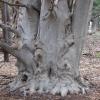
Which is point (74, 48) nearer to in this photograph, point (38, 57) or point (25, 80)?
point (38, 57)

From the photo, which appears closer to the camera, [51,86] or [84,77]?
[51,86]

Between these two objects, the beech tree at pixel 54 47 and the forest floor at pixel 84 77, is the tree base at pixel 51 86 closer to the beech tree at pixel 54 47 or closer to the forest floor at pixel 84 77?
the beech tree at pixel 54 47

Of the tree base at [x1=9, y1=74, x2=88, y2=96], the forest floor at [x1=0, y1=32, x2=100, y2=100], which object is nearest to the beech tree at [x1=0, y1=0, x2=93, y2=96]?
the tree base at [x1=9, y1=74, x2=88, y2=96]

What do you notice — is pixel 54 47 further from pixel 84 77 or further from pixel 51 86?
pixel 84 77

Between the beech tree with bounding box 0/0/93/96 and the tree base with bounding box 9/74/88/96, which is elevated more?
the beech tree with bounding box 0/0/93/96

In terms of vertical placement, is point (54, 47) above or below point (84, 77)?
above

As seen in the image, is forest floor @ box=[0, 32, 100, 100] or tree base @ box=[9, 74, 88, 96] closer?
forest floor @ box=[0, 32, 100, 100]

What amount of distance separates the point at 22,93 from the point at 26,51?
0.86 metres

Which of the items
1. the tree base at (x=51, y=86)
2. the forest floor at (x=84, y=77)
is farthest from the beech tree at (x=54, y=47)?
the forest floor at (x=84, y=77)

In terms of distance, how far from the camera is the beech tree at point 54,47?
6988 millimetres

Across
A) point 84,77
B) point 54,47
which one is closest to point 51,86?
point 54,47

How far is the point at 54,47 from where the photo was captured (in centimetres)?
704

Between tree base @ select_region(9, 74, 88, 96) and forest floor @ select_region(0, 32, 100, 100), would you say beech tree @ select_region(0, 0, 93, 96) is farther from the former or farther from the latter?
forest floor @ select_region(0, 32, 100, 100)

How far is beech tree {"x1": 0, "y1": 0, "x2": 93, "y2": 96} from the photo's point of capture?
275 inches
